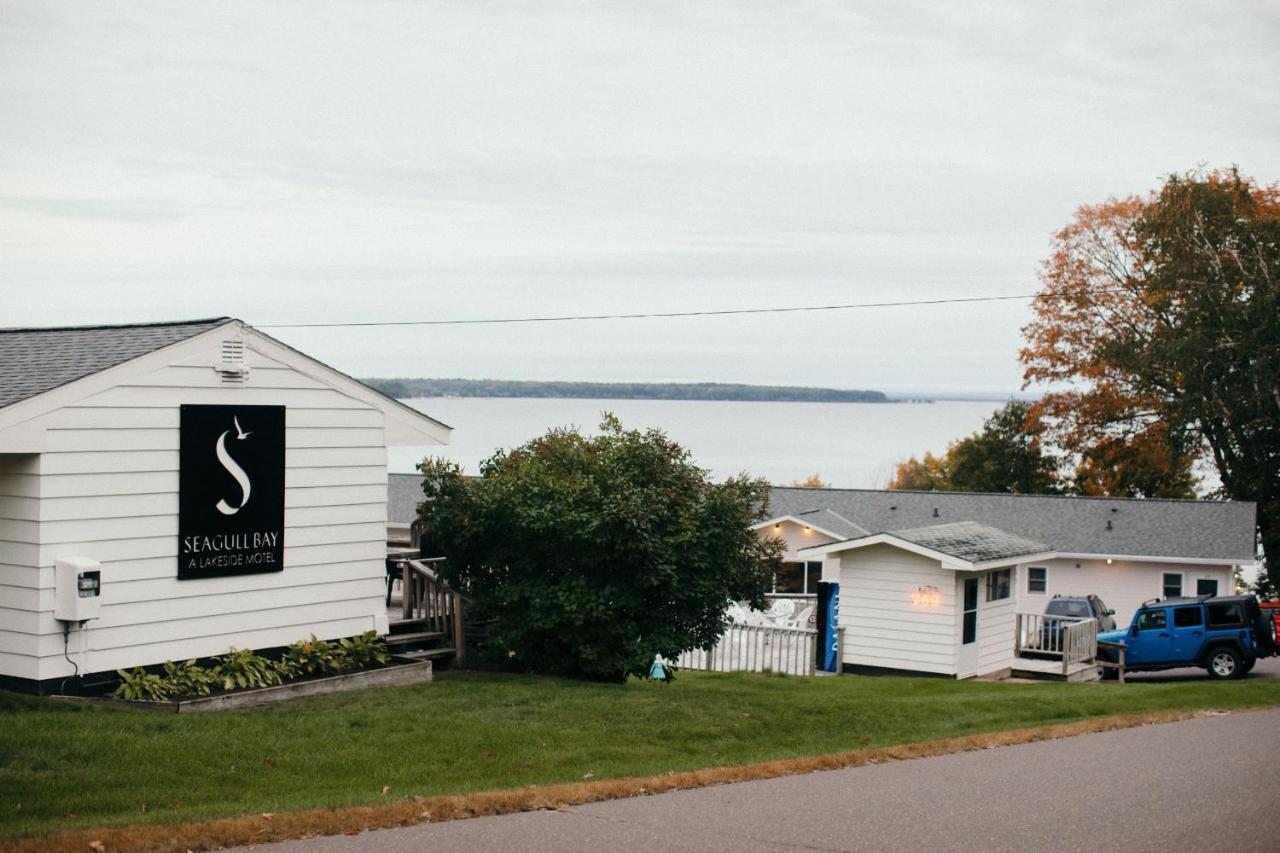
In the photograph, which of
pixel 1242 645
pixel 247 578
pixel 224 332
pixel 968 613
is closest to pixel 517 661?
pixel 247 578

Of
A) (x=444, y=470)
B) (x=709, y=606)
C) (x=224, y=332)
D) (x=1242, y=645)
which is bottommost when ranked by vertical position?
(x=1242, y=645)

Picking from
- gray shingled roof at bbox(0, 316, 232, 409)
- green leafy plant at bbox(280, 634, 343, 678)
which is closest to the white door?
green leafy plant at bbox(280, 634, 343, 678)

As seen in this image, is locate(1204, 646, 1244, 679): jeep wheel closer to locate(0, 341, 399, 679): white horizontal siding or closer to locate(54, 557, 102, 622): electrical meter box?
locate(0, 341, 399, 679): white horizontal siding

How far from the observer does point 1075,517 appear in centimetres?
4025

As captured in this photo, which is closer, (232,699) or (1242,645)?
(232,699)

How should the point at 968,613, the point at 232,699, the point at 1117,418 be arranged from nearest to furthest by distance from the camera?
the point at 232,699 → the point at 968,613 → the point at 1117,418

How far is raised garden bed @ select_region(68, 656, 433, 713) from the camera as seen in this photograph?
12.8 m

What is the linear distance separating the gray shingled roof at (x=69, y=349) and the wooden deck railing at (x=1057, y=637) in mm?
19016

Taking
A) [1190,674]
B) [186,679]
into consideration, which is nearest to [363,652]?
[186,679]

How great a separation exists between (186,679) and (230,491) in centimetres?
208

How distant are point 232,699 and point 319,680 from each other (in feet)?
3.98

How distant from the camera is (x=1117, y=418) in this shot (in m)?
48.8

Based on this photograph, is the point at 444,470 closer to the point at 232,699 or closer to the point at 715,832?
the point at 232,699

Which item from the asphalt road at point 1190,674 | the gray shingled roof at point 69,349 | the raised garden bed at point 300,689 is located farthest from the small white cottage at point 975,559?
the gray shingled roof at point 69,349
